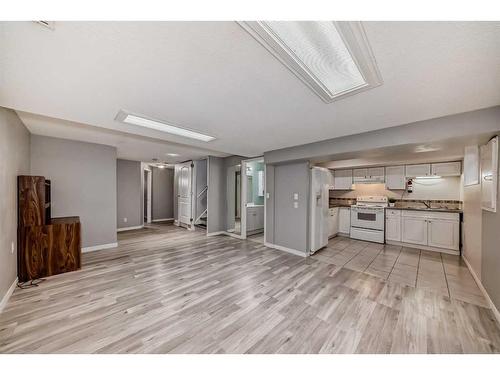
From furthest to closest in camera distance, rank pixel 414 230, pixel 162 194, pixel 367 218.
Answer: pixel 162 194
pixel 367 218
pixel 414 230

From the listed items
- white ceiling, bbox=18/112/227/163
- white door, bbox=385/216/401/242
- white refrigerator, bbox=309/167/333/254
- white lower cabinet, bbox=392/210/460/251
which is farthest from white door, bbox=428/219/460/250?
white ceiling, bbox=18/112/227/163

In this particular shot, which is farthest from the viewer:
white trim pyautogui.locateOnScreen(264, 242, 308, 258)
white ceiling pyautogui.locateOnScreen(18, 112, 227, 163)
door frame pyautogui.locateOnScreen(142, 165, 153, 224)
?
door frame pyautogui.locateOnScreen(142, 165, 153, 224)

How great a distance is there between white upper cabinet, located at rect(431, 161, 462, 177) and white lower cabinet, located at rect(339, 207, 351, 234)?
203 centimetres

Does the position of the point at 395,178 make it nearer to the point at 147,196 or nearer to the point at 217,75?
the point at 217,75

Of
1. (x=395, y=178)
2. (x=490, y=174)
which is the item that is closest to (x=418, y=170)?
(x=395, y=178)

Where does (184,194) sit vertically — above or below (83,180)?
below

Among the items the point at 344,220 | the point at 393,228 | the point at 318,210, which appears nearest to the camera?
the point at 318,210

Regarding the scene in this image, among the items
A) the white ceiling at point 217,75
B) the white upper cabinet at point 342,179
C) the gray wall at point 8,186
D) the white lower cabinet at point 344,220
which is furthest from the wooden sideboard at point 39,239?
the white upper cabinet at point 342,179

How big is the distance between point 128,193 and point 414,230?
26.4ft

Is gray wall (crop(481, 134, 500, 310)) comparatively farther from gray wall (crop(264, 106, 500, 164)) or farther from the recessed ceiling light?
the recessed ceiling light

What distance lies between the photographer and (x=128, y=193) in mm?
6297

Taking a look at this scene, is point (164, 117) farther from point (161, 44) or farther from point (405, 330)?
point (405, 330)

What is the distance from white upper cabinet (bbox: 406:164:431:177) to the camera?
4409 mm

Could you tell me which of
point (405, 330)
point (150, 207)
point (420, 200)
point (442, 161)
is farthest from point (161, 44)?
point (150, 207)
